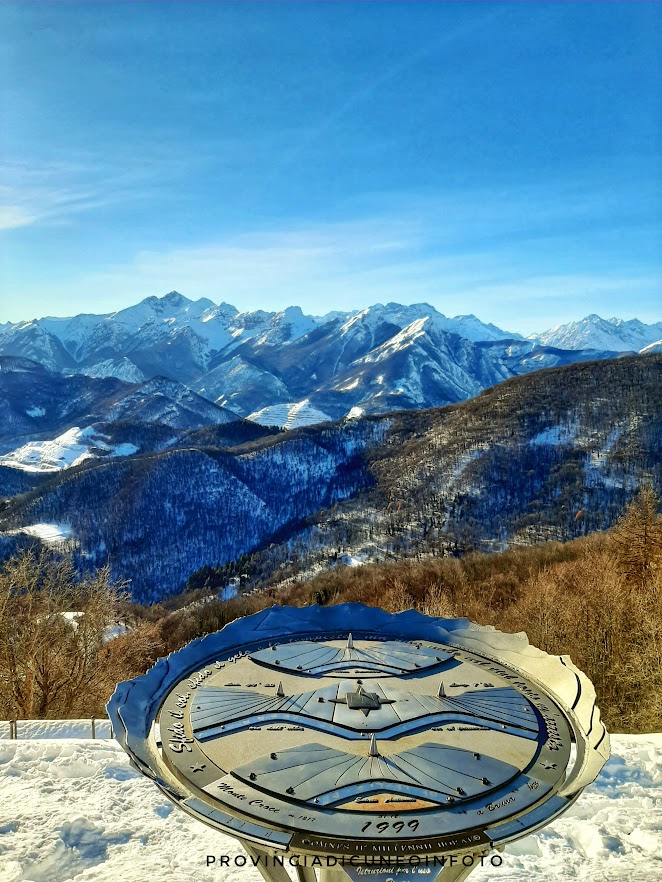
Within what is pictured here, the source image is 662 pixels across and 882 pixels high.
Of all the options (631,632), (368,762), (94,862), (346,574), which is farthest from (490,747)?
(346,574)

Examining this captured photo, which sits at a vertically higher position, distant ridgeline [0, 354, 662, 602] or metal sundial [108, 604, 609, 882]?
metal sundial [108, 604, 609, 882]

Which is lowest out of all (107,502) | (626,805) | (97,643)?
(107,502)

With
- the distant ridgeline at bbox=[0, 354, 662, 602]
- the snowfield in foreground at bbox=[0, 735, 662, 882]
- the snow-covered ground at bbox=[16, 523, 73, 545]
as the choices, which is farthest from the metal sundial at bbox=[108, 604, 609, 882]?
the snow-covered ground at bbox=[16, 523, 73, 545]

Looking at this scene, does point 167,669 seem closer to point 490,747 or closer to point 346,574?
point 490,747

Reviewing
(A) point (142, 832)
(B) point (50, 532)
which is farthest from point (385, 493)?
(A) point (142, 832)

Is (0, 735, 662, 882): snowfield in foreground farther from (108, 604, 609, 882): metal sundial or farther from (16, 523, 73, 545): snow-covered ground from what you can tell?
(16, 523, 73, 545): snow-covered ground

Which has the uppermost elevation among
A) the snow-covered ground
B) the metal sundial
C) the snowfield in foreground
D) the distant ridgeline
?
the metal sundial

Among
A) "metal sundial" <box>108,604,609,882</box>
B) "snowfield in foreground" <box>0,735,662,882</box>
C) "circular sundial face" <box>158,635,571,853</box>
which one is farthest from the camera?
"snowfield in foreground" <box>0,735,662,882</box>
